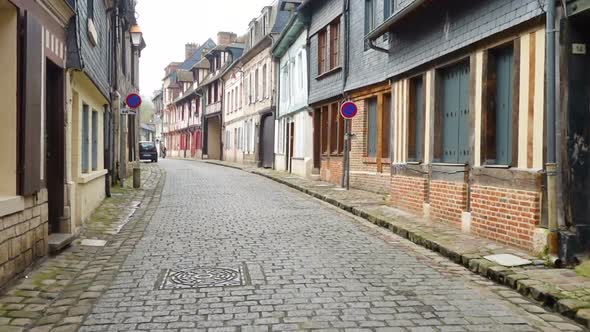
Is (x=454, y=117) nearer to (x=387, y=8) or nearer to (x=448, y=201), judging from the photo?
(x=448, y=201)

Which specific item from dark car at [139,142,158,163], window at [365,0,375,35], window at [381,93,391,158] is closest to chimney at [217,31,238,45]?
dark car at [139,142,158,163]

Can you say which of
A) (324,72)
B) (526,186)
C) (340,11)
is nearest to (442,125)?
(526,186)

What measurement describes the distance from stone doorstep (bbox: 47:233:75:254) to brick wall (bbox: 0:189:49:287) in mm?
245

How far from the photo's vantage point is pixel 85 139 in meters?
11.0

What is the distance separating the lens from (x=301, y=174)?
23.5m

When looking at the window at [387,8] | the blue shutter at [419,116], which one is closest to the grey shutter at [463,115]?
the blue shutter at [419,116]

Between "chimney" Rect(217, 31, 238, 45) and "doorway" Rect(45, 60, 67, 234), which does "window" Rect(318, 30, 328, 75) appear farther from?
"chimney" Rect(217, 31, 238, 45)

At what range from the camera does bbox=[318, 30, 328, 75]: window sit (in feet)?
68.6

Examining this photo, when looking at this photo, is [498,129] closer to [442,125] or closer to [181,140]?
[442,125]

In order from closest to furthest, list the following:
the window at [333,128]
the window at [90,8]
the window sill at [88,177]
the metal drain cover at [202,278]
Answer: the metal drain cover at [202,278], the window sill at [88,177], the window at [90,8], the window at [333,128]

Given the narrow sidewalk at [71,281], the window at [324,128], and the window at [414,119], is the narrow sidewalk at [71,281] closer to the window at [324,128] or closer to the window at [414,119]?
the window at [414,119]

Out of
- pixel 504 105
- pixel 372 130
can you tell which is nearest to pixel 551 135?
pixel 504 105

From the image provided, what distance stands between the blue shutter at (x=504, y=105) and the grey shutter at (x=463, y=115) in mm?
867

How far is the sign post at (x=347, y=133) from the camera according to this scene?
1556 cm
